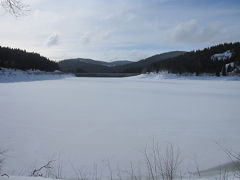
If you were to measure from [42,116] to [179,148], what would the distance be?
19.9 ft

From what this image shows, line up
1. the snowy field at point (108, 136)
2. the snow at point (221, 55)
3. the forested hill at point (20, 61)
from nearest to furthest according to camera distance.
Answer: the snowy field at point (108, 136) < the forested hill at point (20, 61) < the snow at point (221, 55)

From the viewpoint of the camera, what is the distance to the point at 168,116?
10.1m

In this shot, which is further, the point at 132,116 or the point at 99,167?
the point at 132,116

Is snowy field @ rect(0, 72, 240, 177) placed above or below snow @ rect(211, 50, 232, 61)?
below

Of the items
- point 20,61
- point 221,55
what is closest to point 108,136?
point 20,61

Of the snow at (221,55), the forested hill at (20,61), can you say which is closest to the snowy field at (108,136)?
the forested hill at (20,61)

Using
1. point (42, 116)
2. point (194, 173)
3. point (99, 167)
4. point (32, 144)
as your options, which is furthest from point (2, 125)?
point (194, 173)

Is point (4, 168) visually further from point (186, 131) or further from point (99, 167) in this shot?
point (186, 131)

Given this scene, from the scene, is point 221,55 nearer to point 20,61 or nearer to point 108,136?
point 20,61

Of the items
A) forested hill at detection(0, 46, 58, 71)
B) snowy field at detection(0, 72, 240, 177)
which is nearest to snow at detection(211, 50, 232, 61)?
forested hill at detection(0, 46, 58, 71)

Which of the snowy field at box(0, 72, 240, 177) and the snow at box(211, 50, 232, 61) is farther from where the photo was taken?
the snow at box(211, 50, 232, 61)

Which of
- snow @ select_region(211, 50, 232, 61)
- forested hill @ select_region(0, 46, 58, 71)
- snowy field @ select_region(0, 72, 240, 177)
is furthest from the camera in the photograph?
snow @ select_region(211, 50, 232, 61)

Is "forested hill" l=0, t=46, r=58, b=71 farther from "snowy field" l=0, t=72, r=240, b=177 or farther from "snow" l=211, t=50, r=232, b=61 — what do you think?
"snowy field" l=0, t=72, r=240, b=177

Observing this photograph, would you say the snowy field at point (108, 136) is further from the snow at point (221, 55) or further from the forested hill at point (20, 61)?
the snow at point (221, 55)
